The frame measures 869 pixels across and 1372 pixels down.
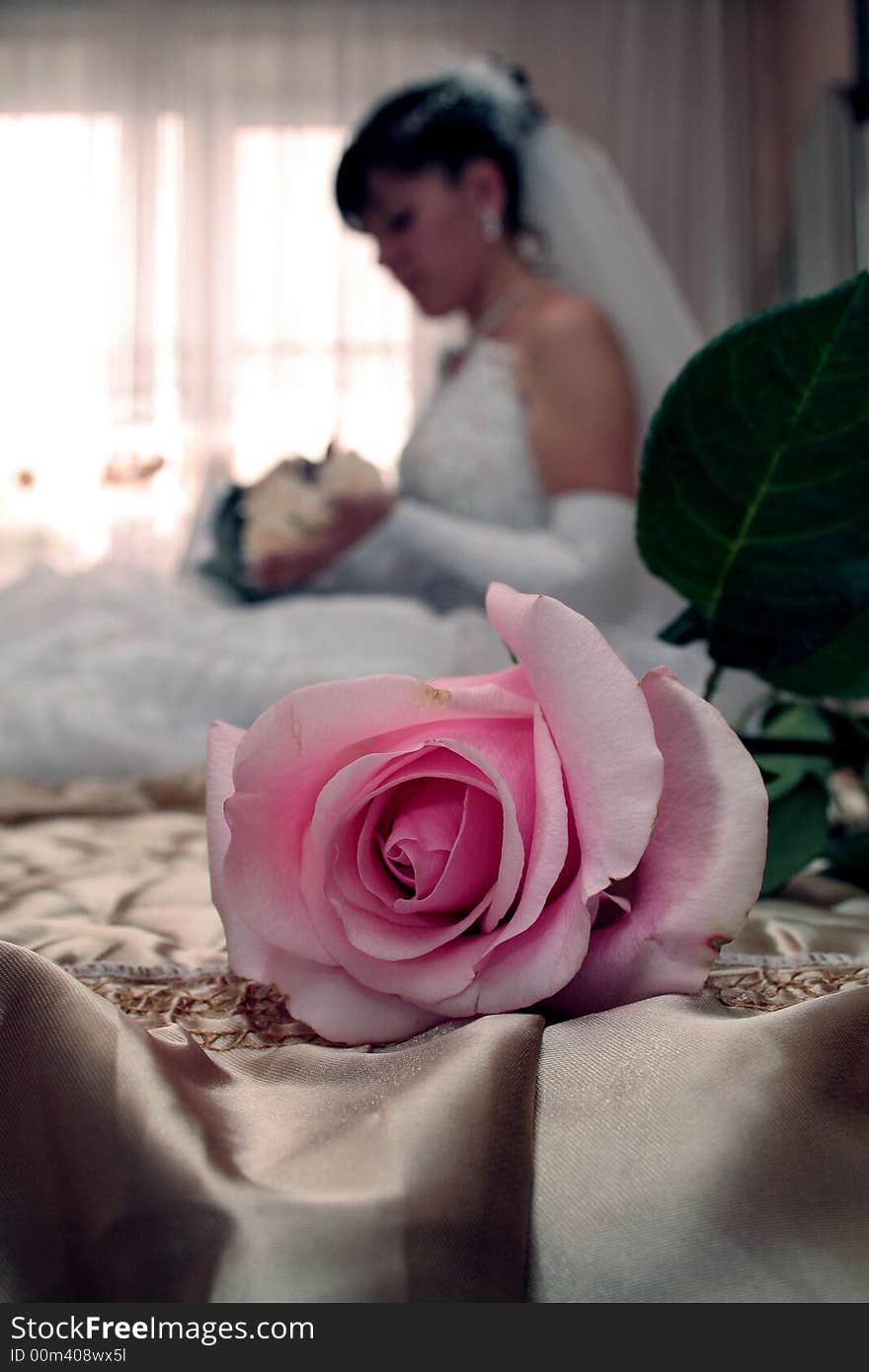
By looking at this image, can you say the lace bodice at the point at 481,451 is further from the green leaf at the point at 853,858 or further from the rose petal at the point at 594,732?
the rose petal at the point at 594,732

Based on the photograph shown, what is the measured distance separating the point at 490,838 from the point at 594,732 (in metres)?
0.04

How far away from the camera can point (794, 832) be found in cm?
43

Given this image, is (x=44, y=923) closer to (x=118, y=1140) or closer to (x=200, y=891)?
(x=200, y=891)

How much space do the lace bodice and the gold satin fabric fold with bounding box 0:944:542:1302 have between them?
137cm

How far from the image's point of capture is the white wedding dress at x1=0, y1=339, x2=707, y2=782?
93cm

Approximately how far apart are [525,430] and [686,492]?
130 cm

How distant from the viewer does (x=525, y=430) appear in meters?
1.61

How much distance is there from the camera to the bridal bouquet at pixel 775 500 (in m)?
0.32

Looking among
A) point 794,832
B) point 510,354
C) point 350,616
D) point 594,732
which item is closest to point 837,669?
point 794,832

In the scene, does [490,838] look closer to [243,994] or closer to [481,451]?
[243,994]

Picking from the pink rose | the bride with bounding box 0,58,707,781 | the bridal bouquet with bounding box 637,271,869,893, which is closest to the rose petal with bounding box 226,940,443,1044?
the pink rose

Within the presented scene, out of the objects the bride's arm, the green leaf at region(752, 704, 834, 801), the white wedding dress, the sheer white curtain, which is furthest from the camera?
the sheer white curtain

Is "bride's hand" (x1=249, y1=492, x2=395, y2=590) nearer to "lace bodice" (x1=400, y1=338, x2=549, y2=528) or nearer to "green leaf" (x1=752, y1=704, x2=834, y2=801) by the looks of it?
"lace bodice" (x1=400, y1=338, x2=549, y2=528)

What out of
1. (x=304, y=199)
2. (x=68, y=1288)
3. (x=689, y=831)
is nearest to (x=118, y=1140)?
(x=68, y=1288)
